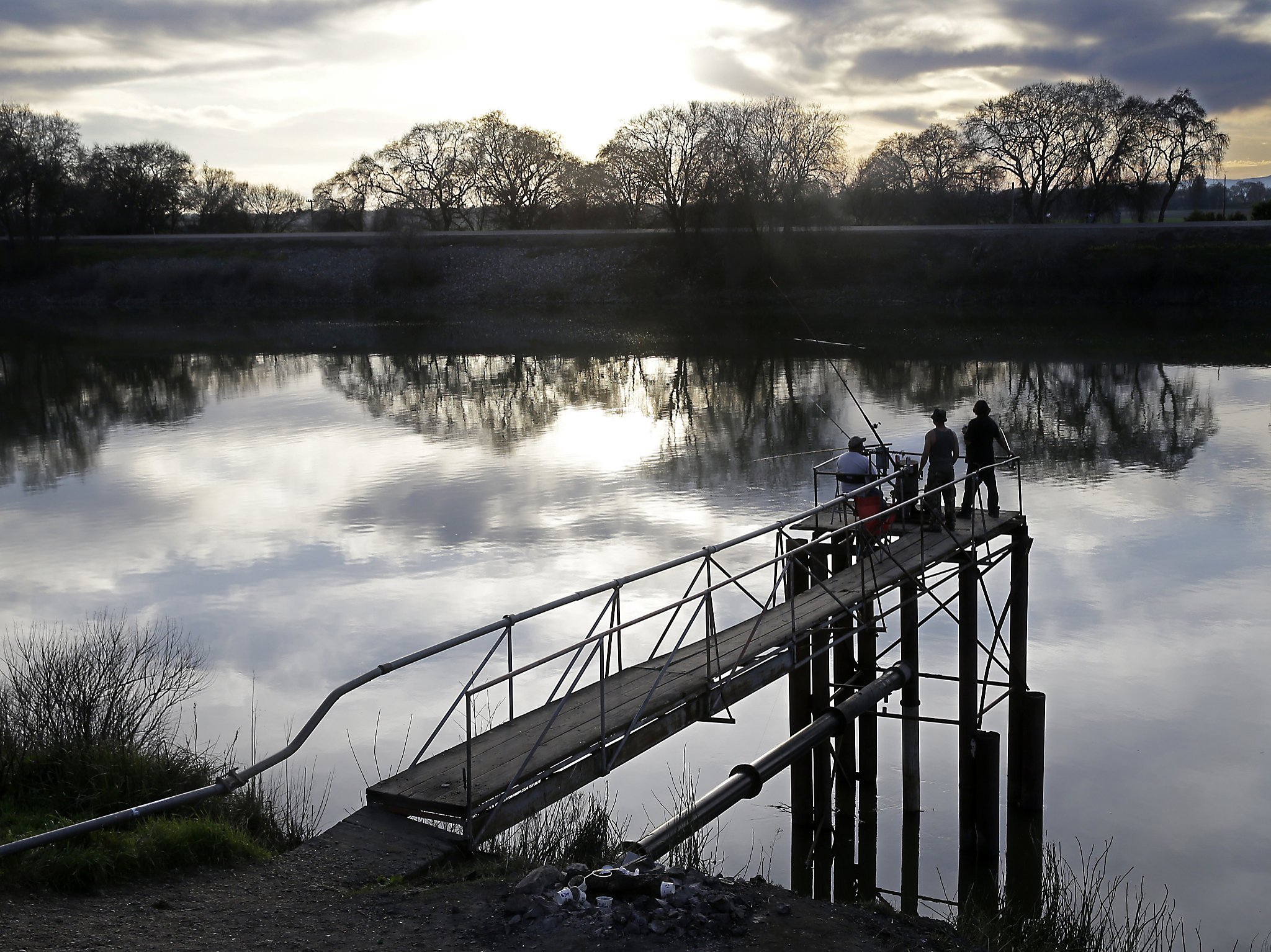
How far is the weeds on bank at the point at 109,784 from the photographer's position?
27.6 ft

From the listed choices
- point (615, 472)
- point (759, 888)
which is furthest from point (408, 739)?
point (615, 472)

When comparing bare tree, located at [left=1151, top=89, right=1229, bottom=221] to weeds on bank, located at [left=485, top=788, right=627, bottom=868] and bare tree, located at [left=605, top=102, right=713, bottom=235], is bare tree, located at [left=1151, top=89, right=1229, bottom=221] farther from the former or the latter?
weeds on bank, located at [left=485, top=788, right=627, bottom=868]

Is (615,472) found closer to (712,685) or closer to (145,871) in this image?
(712,685)

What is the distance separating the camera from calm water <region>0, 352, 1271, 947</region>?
1382 centimetres

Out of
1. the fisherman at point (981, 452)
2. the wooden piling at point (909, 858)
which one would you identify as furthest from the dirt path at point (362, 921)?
the fisherman at point (981, 452)

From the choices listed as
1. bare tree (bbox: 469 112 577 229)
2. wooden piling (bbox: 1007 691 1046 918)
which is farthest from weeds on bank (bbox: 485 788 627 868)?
bare tree (bbox: 469 112 577 229)

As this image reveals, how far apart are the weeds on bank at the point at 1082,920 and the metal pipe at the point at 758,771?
6.67ft

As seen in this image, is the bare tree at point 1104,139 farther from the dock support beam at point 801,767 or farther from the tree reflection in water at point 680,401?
the dock support beam at point 801,767

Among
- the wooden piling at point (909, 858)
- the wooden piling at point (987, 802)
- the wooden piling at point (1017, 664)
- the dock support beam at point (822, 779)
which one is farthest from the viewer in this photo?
the wooden piling at point (1017, 664)

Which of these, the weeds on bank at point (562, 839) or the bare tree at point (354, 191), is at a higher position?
the bare tree at point (354, 191)

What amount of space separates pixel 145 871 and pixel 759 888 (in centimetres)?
445

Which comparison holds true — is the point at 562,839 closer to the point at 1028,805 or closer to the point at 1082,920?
the point at 1082,920

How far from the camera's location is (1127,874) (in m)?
12.0

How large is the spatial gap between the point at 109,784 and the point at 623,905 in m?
5.61
